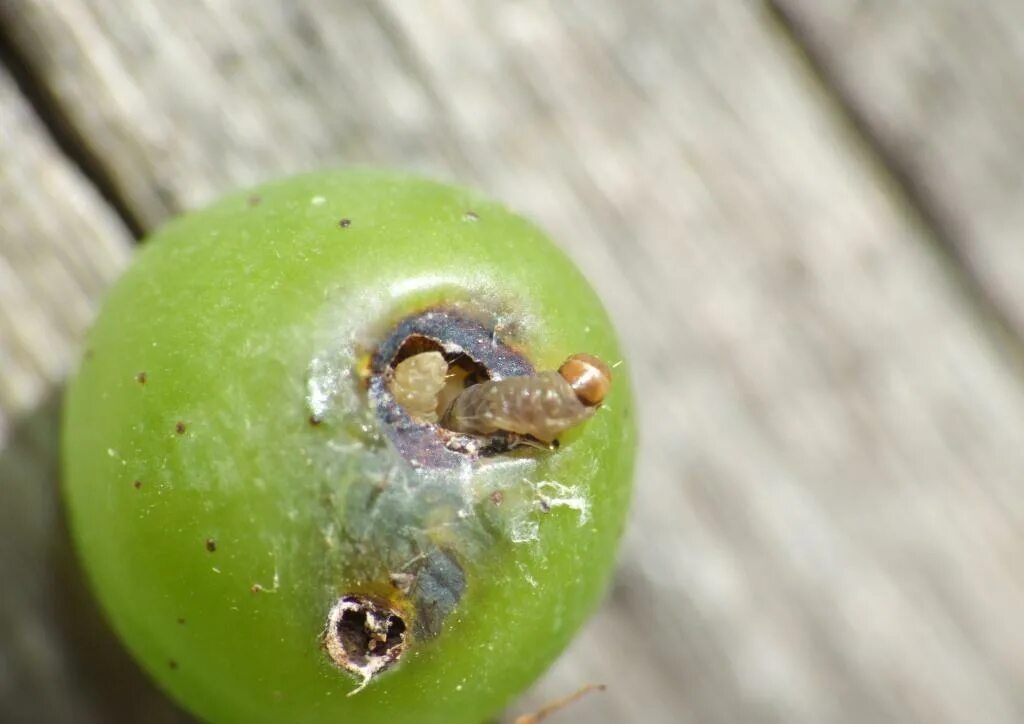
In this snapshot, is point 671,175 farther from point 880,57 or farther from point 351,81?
point 351,81

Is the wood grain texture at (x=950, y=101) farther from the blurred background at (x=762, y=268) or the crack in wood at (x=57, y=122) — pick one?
the crack in wood at (x=57, y=122)

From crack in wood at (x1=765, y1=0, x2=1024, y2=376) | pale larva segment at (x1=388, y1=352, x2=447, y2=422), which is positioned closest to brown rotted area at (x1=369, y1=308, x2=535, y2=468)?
pale larva segment at (x1=388, y1=352, x2=447, y2=422)

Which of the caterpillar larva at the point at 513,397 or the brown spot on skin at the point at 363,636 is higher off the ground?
the caterpillar larva at the point at 513,397

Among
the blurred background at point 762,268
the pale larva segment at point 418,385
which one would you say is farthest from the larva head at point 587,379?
the blurred background at point 762,268

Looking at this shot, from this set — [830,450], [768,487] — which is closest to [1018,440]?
[830,450]

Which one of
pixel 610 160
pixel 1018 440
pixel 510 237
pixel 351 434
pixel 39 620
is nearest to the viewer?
pixel 351 434

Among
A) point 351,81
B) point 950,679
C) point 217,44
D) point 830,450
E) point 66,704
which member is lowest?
point 950,679
